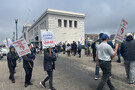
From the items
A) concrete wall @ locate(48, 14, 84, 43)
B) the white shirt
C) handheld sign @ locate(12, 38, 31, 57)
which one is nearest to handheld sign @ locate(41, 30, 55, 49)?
handheld sign @ locate(12, 38, 31, 57)

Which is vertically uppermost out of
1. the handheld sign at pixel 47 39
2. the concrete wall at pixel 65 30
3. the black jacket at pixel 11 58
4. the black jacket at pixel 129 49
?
the concrete wall at pixel 65 30

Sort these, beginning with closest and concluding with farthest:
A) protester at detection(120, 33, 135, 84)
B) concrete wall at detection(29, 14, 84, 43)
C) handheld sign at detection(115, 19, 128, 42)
Answer: handheld sign at detection(115, 19, 128, 42) < protester at detection(120, 33, 135, 84) < concrete wall at detection(29, 14, 84, 43)

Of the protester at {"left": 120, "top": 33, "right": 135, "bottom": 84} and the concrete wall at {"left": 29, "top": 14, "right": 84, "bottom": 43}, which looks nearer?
the protester at {"left": 120, "top": 33, "right": 135, "bottom": 84}

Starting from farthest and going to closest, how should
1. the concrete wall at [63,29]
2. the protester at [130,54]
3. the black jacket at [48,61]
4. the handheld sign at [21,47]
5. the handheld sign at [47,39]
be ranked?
the concrete wall at [63,29] < the handheld sign at [21,47] < the protester at [130,54] < the handheld sign at [47,39] < the black jacket at [48,61]

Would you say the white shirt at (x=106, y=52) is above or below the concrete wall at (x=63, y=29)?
below

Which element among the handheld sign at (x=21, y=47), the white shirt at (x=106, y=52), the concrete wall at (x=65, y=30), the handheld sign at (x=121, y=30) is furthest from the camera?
the concrete wall at (x=65, y=30)

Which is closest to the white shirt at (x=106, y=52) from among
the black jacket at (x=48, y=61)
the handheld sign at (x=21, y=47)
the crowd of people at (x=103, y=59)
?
the crowd of people at (x=103, y=59)

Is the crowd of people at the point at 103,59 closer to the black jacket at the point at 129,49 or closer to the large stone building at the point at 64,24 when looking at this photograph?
the black jacket at the point at 129,49

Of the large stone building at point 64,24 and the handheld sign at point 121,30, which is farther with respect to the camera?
the large stone building at point 64,24

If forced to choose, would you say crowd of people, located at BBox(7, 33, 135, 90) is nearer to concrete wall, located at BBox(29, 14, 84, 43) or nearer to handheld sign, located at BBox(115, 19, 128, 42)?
handheld sign, located at BBox(115, 19, 128, 42)

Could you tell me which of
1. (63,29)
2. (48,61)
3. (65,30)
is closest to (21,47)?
(48,61)

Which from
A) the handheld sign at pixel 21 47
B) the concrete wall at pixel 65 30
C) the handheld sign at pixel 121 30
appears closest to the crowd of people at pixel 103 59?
the handheld sign at pixel 21 47

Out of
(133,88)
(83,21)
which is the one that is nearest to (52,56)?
(133,88)

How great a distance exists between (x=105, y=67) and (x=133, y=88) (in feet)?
5.91
